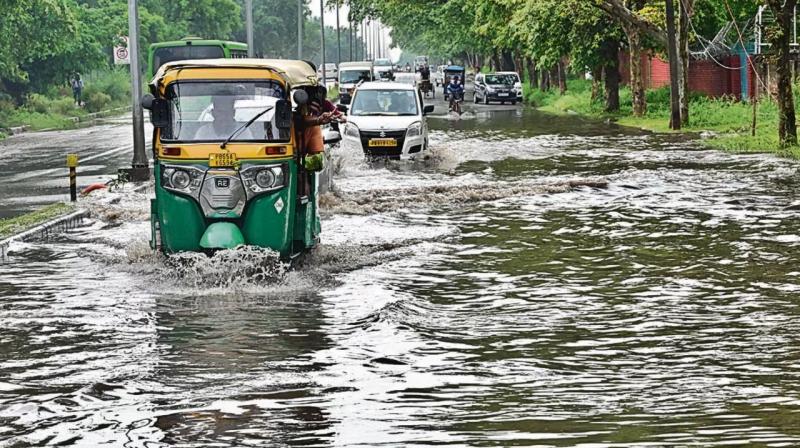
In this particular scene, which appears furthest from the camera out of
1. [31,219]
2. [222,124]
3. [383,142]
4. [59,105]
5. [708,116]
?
[59,105]

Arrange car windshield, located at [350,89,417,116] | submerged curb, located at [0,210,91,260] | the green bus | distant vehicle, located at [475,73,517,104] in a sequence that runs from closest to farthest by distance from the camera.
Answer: submerged curb, located at [0,210,91,260]
car windshield, located at [350,89,417,116]
the green bus
distant vehicle, located at [475,73,517,104]

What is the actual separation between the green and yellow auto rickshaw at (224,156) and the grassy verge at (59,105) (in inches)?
1420

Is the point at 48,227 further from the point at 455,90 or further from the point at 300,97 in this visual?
the point at 455,90

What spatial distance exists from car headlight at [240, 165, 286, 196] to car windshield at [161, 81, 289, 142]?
0.33 meters

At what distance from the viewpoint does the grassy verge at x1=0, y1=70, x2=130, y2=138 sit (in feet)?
171

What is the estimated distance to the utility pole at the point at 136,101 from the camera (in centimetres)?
2489

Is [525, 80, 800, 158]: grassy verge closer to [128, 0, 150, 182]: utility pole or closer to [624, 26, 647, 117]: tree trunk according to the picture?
[624, 26, 647, 117]: tree trunk

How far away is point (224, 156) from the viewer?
13656mm

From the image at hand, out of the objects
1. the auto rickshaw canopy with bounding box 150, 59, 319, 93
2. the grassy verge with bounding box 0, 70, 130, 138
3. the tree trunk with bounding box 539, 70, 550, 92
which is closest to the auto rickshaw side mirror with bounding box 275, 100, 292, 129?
the auto rickshaw canopy with bounding box 150, 59, 319, 93

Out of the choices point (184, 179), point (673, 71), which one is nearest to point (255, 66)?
point (184, 179)

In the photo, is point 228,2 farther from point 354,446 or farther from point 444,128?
point 354,446

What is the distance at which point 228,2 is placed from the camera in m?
106

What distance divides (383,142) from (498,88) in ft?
115

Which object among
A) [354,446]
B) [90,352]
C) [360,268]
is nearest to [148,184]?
[360,268]
